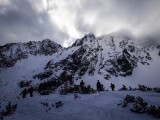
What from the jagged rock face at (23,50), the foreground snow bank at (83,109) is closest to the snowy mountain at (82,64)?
the jagged rock face at (23,50)

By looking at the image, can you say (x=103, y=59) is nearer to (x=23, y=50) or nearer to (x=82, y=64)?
(x=82, y=64)

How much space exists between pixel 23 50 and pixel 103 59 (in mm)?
52803

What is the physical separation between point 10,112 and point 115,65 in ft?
259

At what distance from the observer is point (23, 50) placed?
406ft

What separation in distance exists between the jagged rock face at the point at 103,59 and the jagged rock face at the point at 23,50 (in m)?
22.1

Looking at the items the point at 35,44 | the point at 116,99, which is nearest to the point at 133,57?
the point at 35,44

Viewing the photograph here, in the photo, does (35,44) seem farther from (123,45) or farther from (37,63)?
(123,45)

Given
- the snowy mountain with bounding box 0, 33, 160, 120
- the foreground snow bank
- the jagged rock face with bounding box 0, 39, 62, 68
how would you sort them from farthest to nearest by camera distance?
the jagged rock face with bounding box 0, 39, 62, 68 → the snowy mountain with bounding box 0, 33, 160, 120 → the foreground snow bank

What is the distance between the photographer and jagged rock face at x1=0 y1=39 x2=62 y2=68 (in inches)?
4415

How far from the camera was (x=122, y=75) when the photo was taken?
8819 centimetres

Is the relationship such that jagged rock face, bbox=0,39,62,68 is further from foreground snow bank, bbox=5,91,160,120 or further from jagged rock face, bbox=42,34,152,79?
foreground snow bank, bbox=5,91,160,120

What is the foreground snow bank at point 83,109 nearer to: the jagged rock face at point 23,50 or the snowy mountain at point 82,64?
the snowy mountain at point 82,64

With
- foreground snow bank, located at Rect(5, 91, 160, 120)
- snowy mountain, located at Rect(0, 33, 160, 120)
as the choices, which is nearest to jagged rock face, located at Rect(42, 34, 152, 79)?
snowy mountain, located at Rect(0, 33, 160, 120)

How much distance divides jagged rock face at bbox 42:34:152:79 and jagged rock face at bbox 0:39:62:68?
2206 cm
